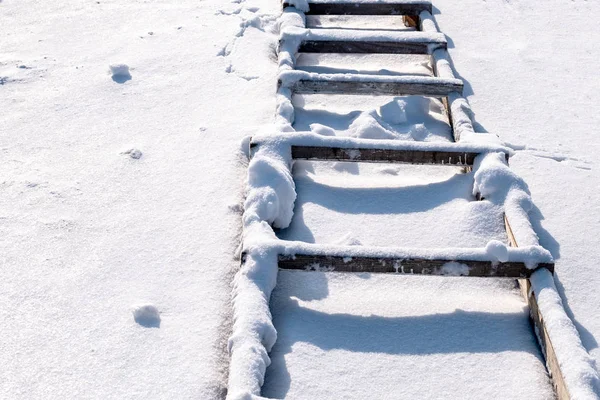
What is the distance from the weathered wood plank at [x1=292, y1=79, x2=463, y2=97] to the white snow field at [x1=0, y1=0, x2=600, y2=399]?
0.32 feet

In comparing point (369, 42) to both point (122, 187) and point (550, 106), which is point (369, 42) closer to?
point (550, 106)

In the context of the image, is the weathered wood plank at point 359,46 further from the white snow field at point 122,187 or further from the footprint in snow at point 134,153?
the footprint in snow at point 134,153

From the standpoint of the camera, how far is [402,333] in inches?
99.7

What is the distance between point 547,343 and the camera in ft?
7.88

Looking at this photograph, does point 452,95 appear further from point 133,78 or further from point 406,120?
point 133,78

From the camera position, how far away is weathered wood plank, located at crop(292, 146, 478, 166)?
10.7 feet

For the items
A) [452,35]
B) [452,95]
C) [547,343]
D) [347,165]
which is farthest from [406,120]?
[547,343]

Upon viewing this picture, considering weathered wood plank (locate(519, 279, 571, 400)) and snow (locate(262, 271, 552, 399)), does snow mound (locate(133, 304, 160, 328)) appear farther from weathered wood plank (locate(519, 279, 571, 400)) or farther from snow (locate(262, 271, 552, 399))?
weathered wood plank (locate(519, 279, 571, 400))

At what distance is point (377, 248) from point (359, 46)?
78.9 inches

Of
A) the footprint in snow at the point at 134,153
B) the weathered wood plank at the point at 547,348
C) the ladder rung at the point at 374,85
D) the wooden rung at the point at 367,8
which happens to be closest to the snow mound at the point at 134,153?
the footprint in snow at the point at 134,153

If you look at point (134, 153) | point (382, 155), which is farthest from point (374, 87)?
point (134, 153)

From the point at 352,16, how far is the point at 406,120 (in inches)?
62.7

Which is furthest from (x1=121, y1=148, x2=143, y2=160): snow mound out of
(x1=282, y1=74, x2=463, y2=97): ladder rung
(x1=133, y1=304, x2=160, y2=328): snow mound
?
(x1=133, y1=304, x2=160, y2=328): snow mound

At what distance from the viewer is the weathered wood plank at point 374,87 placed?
3.84m
